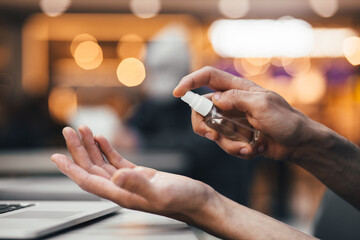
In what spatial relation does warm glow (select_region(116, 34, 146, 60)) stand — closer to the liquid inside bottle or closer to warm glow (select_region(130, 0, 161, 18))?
warm glow (select_region(130, 0, 161, 18))

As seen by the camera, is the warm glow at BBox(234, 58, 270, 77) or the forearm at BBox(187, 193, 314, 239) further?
the warm glow at BBox(234, 58, 270, 77)

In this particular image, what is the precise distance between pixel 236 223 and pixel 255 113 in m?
0.26

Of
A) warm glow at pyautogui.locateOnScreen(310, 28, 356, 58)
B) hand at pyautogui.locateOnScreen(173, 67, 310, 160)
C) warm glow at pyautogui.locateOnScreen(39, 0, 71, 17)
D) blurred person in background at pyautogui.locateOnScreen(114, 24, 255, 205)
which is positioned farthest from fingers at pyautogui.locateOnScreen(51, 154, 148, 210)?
warm glow at pyautogui.locateOnScreen(310, 28, 356, 58)

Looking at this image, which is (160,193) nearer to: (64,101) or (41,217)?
(41,217)

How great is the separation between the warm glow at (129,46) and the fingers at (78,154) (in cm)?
667

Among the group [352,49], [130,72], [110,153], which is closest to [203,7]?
[130,72]

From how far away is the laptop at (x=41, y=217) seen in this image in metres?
0.60

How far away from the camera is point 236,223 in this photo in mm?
784

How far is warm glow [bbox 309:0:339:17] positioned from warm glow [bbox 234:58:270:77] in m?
1.02

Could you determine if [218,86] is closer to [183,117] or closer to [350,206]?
[350,206]

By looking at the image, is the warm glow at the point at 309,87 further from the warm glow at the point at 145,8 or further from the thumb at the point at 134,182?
the thumb at the point at 134,182

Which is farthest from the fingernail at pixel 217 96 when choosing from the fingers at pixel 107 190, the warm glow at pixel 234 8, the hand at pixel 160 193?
the warm glow at pixel 234 8

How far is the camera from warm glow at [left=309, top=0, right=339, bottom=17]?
6543 millimetres

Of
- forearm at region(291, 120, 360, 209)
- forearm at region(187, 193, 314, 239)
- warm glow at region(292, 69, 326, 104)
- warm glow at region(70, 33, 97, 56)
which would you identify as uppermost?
warm glow at region(70, 33, 97, 56)
